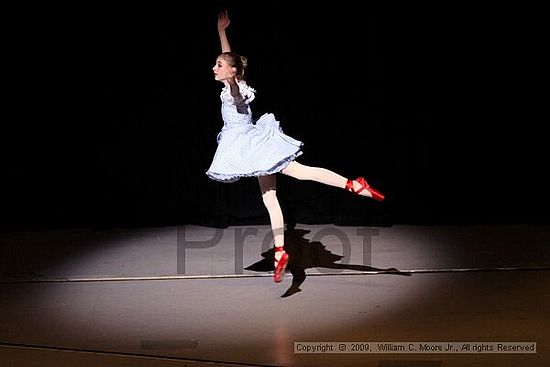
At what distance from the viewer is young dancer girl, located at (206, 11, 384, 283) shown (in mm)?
4809

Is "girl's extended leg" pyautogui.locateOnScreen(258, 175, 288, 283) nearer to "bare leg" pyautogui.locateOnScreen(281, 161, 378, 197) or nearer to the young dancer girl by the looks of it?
the young dancer girl

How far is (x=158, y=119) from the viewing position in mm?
6453

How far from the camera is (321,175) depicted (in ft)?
15.8

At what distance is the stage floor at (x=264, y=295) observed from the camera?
13.3 feet

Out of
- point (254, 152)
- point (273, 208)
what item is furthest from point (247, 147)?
point (273, 208)

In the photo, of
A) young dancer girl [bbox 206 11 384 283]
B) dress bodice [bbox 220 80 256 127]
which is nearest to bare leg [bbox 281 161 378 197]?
young dancer girl [bbox 206 11 384 283]

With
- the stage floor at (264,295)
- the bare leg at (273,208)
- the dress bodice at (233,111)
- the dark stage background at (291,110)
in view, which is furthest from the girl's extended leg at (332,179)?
the dark stage background at (291,110)

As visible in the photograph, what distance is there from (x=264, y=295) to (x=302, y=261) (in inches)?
25.0

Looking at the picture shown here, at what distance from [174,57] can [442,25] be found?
1.53 meters

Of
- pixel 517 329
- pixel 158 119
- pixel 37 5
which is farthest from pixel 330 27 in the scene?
pixel 517 329

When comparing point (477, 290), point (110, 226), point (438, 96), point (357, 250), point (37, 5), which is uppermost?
point (37, 5)

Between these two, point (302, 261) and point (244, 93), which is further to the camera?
point (302, 261)

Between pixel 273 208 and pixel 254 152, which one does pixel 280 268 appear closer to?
pixel 273 208

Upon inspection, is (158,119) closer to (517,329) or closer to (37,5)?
(37,5)
